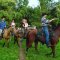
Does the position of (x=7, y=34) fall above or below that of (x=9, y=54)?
above

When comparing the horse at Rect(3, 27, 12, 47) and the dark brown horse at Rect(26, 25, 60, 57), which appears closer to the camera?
the dark brown horse at Rect(26, 25, 60, 57)

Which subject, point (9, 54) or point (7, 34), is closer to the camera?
point (9, 54)

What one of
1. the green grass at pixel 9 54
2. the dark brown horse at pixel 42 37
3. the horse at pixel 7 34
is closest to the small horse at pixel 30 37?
the dark brown horse at pixel 42 37

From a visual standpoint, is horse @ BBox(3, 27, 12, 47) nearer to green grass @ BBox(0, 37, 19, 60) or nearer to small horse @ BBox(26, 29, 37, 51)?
green grass @ BBox(0, 37, 19, 60)

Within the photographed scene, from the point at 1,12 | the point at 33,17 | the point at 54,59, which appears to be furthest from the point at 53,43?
the point at 33,17

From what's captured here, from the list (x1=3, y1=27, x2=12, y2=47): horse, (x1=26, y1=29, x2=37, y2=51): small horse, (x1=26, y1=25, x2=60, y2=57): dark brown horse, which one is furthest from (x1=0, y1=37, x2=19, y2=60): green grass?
(x1=3, y1=27, x2=12, y2=47): horse

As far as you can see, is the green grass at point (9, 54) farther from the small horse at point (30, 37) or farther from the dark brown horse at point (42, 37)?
the dark brown horse at point (42, 37)


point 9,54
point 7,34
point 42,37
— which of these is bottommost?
point 9,54

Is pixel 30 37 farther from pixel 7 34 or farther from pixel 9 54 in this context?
pixel 7 34

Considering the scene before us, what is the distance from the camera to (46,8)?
38.4 meters

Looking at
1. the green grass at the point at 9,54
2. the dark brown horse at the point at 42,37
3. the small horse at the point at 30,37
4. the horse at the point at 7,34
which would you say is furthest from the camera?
the horse at the point at 7,34

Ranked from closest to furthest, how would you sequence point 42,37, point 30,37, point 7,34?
1. point 42,37
2. point 30,37
3. point 7,34

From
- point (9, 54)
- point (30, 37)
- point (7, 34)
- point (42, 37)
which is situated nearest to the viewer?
point (9, 54)

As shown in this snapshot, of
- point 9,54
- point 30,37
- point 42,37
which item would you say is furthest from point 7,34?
point 9,54
